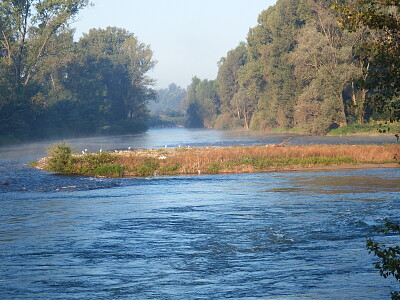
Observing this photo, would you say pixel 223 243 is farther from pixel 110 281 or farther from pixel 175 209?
pixel 175 209

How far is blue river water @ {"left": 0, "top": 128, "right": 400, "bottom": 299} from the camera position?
50.4ft

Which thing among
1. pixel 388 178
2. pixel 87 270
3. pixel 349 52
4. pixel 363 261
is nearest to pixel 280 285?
pixel 363 261

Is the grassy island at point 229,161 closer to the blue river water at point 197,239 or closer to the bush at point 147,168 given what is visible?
the bush at point 147,168

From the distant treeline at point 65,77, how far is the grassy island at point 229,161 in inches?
1700

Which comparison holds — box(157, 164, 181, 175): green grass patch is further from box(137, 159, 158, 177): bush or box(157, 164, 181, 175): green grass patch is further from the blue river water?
the blue river water

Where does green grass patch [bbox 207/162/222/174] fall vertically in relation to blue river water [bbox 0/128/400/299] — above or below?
above

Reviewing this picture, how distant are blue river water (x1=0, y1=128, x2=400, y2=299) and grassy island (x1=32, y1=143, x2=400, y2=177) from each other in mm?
6204

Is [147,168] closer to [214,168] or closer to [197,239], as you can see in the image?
[214,168]

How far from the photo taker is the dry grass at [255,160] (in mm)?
42406

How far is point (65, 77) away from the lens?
403 ft

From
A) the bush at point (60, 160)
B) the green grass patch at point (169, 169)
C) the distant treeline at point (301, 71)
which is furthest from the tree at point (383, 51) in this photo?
the distant treeline at point (301, 71)

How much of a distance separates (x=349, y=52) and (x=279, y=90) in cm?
2570

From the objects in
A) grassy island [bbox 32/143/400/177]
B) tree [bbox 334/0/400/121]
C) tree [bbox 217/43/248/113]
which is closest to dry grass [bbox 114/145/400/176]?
grassy island [bbox 32/143/400/177]

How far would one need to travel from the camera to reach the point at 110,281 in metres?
16.1
